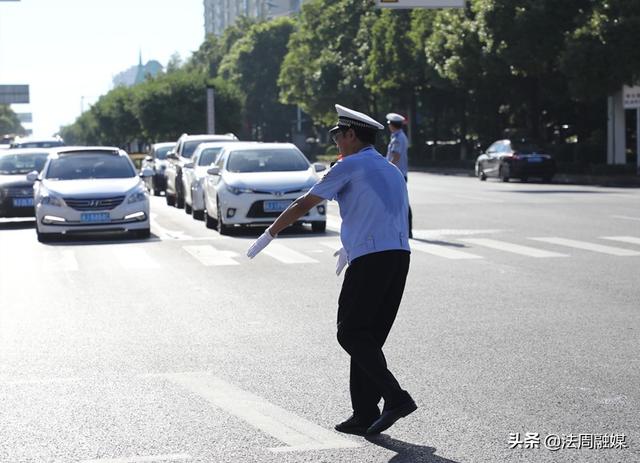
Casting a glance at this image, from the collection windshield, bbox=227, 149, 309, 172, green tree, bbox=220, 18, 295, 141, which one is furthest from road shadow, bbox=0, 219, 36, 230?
green tree, bbox=220, 18, 295, 141

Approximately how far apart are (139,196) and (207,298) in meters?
8.25

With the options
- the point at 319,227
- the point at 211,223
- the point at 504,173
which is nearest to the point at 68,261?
the point at 319,227

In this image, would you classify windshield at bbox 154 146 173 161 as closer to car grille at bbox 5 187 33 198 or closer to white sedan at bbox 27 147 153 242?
car grille at bbox 5 187 33 198

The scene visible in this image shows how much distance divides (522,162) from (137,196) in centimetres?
2465

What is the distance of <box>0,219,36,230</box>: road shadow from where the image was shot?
24.4 meters

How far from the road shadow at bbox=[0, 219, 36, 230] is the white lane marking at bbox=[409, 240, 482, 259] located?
31.7 ft

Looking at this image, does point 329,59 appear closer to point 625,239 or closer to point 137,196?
point 137,196

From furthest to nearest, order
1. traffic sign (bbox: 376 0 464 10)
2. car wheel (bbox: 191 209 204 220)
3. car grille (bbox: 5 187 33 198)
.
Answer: traffic sign (bbox: 376 0 464 10) → car wheel (bbox: 191 209 204 220) → car grille (bbox: 5 187 33 198)

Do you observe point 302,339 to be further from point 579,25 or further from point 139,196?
point 579,25

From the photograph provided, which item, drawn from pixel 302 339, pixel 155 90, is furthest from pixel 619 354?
pixel 155 90

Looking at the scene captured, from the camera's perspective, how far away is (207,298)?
39.0ft

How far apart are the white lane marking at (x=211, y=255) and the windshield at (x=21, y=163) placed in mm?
8784

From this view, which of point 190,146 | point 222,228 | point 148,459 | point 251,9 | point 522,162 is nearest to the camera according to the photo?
point 148,459

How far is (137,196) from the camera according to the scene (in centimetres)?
1983
